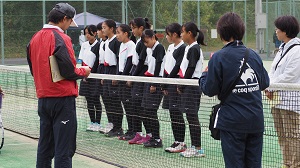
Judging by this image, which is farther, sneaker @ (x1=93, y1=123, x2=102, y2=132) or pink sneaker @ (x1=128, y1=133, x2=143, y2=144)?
sneaker @ (x1=93, y1=123, x2=102, y2=132)

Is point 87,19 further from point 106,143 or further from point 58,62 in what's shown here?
point 58,62

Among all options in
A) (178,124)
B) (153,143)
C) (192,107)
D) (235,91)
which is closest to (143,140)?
(153,143)

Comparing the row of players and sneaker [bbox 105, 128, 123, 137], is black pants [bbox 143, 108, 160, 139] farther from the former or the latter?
sneaker [bbox 105, 128, 123, 137]

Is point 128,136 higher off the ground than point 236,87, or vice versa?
point 236,87

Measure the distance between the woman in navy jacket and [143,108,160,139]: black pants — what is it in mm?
4234

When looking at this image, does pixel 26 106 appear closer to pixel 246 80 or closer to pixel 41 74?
pixel 41 74

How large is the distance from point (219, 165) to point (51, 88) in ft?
8.99

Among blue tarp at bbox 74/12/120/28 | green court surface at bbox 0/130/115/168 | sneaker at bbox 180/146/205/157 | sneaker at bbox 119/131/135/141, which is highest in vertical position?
blue tarp at bbox 74/12/120/28

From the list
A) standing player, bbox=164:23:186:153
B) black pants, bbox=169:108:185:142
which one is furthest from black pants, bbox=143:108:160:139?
black pants, bbox=169:108:185:142

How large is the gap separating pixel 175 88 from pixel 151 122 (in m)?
1.32

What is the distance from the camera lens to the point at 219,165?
8336 millimetres

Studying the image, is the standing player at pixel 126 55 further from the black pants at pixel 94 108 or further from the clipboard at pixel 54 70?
the clipboard at pixel 54 70

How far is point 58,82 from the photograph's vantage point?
6.45m

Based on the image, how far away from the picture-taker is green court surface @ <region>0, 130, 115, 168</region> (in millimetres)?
8796
